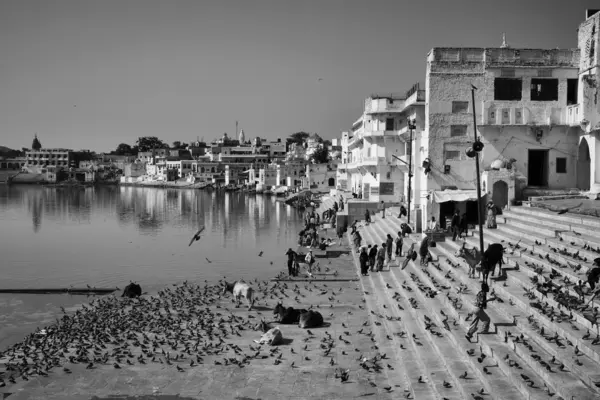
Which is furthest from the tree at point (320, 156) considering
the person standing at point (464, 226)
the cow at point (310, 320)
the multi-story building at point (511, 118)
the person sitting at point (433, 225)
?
the cow at point (310, 320)

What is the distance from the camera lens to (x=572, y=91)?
78.8 feet

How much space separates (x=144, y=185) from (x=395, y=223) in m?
146

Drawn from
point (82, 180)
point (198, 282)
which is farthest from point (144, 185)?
point (198, 282)

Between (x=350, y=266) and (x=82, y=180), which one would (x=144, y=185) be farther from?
(x=350, y=266)

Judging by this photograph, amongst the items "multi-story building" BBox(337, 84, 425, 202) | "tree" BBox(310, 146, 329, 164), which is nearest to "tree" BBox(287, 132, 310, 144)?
"tree" BBox(310, 146, 329, 164)

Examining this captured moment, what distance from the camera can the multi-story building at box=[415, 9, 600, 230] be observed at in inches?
910

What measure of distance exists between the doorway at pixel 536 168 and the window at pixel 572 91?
2.30 meters

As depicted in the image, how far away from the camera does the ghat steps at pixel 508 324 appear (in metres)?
8.63

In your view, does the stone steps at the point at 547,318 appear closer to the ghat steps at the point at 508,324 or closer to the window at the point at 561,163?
the ghat steps at the point at 508,324

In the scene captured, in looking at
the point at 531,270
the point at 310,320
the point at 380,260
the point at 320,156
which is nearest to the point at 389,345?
the point at 310,320

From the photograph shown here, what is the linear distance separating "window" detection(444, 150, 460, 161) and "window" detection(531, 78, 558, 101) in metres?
3.69

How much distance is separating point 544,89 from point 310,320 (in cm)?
1548

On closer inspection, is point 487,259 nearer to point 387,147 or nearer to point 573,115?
point 573,115

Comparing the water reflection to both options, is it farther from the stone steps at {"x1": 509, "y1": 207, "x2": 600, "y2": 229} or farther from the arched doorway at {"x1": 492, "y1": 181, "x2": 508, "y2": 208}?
the stone steps at {"x1": 509, "y1": 207, "x2": 600, "y2": 229}
